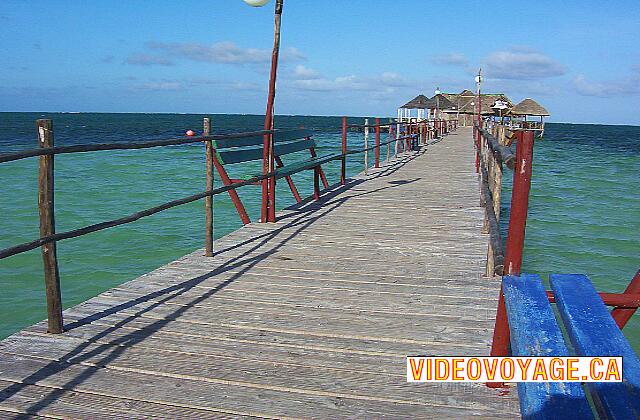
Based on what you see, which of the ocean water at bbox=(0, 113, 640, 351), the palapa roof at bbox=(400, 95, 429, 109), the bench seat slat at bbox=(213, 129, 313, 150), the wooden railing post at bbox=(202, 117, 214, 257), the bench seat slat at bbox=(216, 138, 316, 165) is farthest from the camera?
the palapa roof at bbox=(400, 95, 429, 109)

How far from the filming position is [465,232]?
5.77 m

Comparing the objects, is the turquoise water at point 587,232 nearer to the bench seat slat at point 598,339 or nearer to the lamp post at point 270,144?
the lamp post at point 270,144


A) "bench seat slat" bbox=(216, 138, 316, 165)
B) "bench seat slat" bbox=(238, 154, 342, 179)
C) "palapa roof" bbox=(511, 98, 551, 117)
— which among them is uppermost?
"palapa roof" bbox=(511, 98, 551, 117)

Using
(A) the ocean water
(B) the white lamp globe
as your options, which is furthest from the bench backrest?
(A) the ocean water

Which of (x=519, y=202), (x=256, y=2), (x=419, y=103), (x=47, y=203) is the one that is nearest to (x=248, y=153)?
(x=256, y=2)

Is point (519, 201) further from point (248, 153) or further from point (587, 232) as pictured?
point (587, 232)

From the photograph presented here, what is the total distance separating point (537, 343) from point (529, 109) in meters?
54.5

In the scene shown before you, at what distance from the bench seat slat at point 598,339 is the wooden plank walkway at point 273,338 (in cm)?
59

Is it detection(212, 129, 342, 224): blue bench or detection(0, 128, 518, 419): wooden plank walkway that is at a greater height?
detection(212, 129, 342, 224): blue bench

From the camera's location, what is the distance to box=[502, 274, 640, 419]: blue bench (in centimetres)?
127

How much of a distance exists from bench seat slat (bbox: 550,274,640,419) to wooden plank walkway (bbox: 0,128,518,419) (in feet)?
1.93

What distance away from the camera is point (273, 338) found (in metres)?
3.00

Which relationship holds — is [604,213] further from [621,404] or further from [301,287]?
[621,404]

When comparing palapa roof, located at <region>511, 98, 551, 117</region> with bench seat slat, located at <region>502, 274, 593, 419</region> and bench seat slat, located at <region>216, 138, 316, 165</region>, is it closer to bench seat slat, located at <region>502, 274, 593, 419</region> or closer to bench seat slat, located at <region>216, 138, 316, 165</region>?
bench seat slat, located at <region>216, 138, 316, 165</region>
